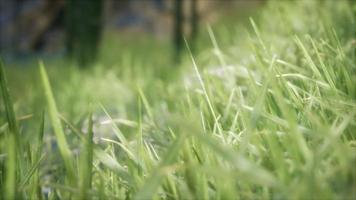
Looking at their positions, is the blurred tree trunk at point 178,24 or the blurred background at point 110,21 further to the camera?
the blurred background at point 110,21

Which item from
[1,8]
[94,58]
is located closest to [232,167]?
[94,58]

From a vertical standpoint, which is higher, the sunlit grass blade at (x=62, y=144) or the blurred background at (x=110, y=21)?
the sunlit grass blade at (x=62, y=144)

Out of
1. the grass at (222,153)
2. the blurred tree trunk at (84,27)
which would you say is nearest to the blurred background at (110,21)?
the blurred tree trunk at (84,27)

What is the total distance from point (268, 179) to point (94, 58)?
16.0 ft

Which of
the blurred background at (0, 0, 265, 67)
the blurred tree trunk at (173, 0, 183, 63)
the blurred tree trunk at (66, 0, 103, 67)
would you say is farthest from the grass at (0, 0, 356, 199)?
the blurred background at (0, 0, 265, 67)

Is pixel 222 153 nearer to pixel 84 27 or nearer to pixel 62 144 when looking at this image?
pixel 62 144

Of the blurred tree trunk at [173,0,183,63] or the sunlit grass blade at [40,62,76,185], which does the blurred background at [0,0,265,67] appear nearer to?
the blurred tree trunk at [173,0,183,63]

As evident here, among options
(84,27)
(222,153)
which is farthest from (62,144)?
(84,27)

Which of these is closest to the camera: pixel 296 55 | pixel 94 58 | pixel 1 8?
pixel 296 55

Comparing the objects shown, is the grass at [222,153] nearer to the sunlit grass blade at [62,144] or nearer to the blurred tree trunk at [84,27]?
the sunlit grass blade at [62,144]

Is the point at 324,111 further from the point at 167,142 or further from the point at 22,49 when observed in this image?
the point at 22,49

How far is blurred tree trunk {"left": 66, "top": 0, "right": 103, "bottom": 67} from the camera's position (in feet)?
16.4

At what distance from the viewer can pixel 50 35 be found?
16422mm

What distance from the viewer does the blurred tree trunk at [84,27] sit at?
500cm
